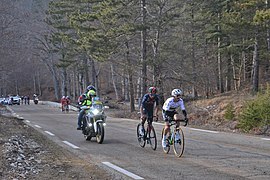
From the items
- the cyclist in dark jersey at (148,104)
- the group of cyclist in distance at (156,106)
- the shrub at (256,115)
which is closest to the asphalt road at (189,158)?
the group of cyclist in distance at (156,106)

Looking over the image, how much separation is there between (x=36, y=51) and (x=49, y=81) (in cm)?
4177

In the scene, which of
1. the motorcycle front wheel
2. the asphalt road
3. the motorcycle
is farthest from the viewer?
the motorcycle

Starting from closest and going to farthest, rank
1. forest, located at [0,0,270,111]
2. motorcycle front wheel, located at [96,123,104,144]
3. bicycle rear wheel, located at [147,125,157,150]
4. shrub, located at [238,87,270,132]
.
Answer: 1. bicycle rear wheel, located at [147,125,157,150]
2. motorcycle front wheel, located at [96,123,104,144]
3. shrub, located at [238,87,270,132]
4. forest, located at [0,0,270,111]

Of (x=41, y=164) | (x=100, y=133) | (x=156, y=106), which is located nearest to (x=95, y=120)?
(x=100, y=133)

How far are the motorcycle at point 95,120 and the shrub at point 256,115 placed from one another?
6418 mm

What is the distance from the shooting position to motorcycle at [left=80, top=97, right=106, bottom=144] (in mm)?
14602

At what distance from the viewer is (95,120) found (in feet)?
48.5

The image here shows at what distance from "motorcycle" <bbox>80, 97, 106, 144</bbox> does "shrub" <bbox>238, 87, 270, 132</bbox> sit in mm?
6418

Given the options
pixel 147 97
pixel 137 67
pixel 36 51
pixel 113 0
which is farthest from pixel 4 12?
pixel 36 51

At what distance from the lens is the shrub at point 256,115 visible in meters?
17.6

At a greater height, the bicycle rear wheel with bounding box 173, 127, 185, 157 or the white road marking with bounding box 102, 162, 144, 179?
the bicycle rear wheel with bounding box 173, 127, 185, 157

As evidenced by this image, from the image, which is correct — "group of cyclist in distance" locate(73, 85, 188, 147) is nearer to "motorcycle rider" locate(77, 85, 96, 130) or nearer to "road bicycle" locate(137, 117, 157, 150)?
"motorcycle rider" locate(77, 85, 96, 130)

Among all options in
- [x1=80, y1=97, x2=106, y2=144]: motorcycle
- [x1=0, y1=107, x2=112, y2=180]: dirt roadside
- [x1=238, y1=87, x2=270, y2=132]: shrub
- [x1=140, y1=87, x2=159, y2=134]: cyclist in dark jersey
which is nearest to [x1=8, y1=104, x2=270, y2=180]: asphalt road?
[x1=80, y1=97, x2=106, y2=144]: motorcycle

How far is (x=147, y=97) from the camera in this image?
13.2m
